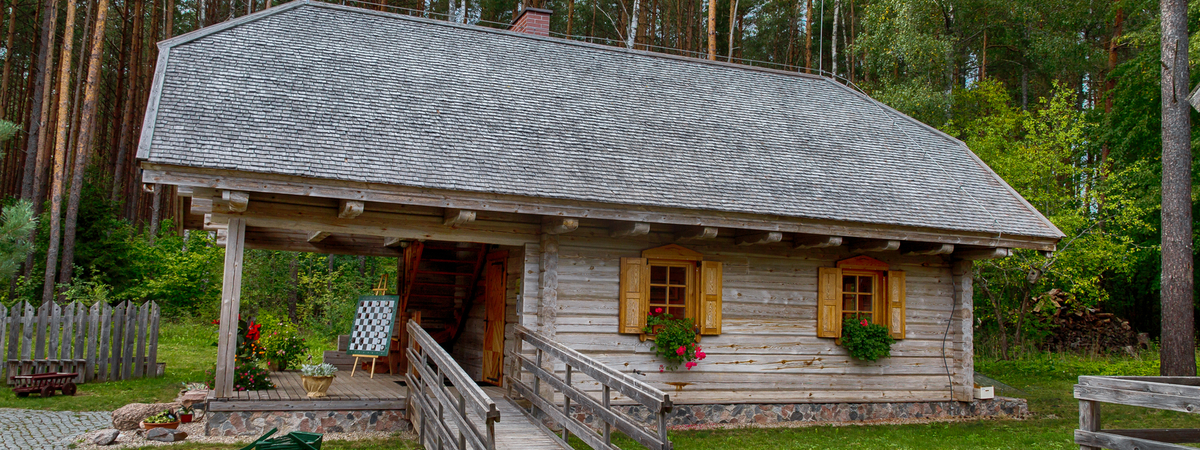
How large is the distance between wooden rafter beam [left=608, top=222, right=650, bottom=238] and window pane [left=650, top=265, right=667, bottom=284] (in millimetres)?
557

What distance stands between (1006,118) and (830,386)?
11569 millimetres

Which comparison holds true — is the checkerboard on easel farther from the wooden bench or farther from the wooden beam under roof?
the wooden bench

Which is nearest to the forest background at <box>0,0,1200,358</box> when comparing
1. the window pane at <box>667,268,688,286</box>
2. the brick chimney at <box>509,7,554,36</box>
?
the brick chimney at <box>509,7,554,36</box>

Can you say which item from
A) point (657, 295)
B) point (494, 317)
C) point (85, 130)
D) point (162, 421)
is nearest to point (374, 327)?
point (494, 317)

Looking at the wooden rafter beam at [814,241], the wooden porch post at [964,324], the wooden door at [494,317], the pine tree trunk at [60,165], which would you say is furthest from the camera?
the pine tree trunk at [60,165]

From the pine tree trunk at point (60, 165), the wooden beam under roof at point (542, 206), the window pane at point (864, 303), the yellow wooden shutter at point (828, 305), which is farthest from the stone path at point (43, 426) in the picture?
the window pane at point (864, 303)

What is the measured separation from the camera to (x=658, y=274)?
10148 mm

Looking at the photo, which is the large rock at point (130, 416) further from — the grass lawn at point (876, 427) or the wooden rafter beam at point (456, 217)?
the wooden rafter beam at point (456, 217)

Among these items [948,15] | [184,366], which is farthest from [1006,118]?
[184,366]

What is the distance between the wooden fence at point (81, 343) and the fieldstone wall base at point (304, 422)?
5.21 metres

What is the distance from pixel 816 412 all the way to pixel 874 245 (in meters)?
2.36

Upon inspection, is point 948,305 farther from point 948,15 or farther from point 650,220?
point 948,15

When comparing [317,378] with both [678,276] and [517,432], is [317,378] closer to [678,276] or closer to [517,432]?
[517,432]

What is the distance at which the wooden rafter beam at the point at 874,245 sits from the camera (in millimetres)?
10312
